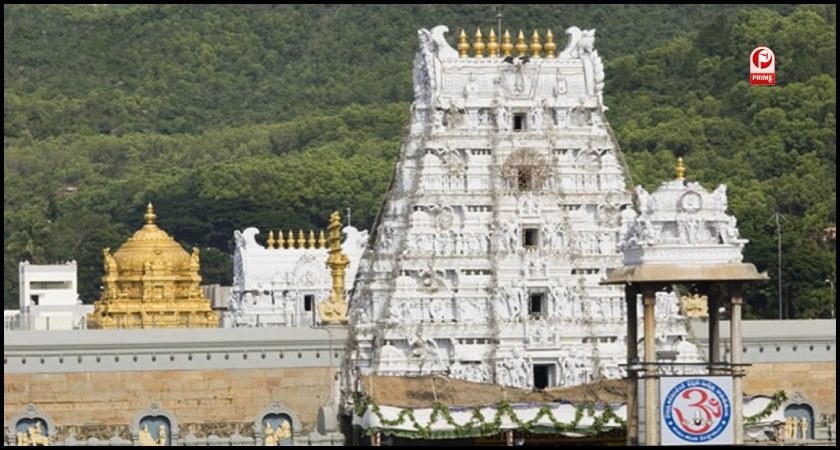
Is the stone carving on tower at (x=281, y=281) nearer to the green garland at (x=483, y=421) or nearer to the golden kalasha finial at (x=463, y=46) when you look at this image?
the golden kalasha finial at (x=463, y=46)

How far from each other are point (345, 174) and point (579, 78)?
8828cm

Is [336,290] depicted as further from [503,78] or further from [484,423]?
[484,423]

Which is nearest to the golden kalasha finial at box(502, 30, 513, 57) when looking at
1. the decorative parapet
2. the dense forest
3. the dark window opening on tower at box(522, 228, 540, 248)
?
the decorative parapet

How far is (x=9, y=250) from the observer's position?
155 meters

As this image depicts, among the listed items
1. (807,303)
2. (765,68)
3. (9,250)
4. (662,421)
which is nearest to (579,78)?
(765,68)

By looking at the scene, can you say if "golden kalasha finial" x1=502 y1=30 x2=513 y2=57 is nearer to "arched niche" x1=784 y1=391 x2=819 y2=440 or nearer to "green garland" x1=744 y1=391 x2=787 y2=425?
"arched niche" x1=784 y1=391 x2=819 y2=440

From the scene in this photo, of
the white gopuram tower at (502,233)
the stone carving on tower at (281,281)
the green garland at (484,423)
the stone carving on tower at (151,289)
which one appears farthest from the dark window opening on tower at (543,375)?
the stone carving on tower at (151,289)

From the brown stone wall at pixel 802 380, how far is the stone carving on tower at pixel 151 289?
22029 millimetres

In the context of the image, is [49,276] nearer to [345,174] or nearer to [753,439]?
[345,174]

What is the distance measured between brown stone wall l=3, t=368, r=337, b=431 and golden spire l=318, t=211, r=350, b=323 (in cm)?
127

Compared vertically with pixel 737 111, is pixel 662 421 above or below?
below

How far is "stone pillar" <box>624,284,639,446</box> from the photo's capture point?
2327 inches

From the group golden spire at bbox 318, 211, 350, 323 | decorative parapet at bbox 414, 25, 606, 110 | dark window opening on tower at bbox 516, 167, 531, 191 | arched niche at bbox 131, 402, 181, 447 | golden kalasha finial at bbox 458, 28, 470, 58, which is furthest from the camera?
golden spire at bbox 318, 211, 350, 323

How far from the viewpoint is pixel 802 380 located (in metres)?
74.1
